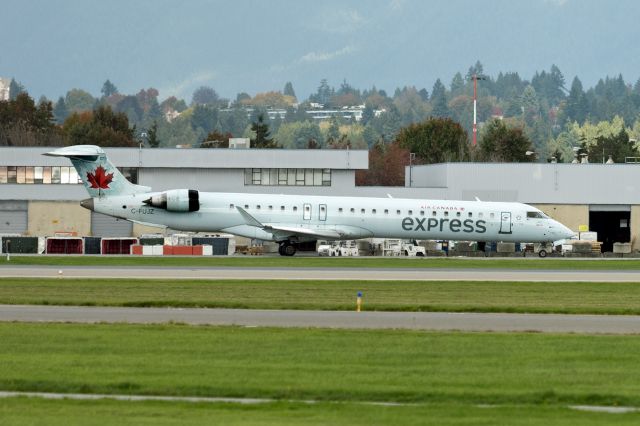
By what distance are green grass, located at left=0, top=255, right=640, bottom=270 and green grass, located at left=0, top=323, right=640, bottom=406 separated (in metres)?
28.4

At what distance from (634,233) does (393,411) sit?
68.9 m

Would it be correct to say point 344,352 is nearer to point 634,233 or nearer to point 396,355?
point 396,355

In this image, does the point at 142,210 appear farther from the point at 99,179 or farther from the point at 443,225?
the point at 443,225

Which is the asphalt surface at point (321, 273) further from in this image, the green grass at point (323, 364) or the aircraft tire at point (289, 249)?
the green grass at point (323, 364)

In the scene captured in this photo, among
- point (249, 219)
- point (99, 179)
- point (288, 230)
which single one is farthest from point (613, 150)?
point (99, 179)

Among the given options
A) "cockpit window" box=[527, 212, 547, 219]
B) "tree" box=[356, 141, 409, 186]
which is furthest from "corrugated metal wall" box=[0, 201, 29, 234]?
"tree" box=[356, 141, 409, 186]

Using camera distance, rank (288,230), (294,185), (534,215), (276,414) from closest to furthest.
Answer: (276,414)
(288,230)
(534,215)
(294,185)

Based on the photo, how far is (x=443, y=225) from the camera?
6378cm

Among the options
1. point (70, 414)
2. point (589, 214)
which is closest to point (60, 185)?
point (589, 214)

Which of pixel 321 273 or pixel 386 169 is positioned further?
pixel 386 169

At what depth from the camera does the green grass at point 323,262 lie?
54.5 metres

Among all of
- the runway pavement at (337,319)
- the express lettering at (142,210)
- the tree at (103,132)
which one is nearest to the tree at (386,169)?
the tree at (103,132)

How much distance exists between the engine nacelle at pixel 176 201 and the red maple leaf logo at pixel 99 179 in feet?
7.91

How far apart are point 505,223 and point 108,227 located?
28.7 meters
